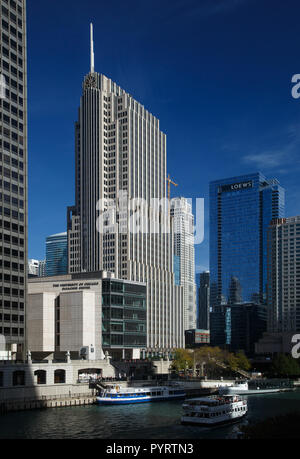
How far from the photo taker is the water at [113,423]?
94.4 m

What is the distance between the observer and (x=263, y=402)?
156 m

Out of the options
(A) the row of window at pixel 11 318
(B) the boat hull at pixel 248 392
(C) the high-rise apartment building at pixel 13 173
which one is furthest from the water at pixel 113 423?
(B) the boat hull at pixel 248 392

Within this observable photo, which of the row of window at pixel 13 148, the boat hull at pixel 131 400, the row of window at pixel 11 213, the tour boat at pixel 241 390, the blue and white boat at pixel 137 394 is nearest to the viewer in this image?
A: the boat hull at pixel 131 400

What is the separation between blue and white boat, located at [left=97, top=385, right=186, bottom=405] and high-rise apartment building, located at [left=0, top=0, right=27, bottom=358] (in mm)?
28225

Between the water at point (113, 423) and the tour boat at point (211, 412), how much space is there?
5.51ft

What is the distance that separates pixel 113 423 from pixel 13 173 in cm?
7869

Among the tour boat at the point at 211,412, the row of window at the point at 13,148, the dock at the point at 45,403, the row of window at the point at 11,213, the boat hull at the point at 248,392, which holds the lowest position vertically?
the boat hull at the point at 248,392

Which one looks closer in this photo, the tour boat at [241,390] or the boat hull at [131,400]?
the boat hull at [131,400]

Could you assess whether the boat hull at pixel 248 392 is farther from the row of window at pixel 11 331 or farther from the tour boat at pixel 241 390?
the row of window at pixel 11 331

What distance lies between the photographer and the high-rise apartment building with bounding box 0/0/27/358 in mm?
157500

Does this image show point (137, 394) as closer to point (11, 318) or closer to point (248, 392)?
point (11, 318)

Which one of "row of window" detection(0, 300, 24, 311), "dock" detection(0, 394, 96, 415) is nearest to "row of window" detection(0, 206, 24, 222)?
"row of window" detection(0, 300, 24, 311)

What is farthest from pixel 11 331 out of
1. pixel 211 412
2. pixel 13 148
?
pixel 211 412
